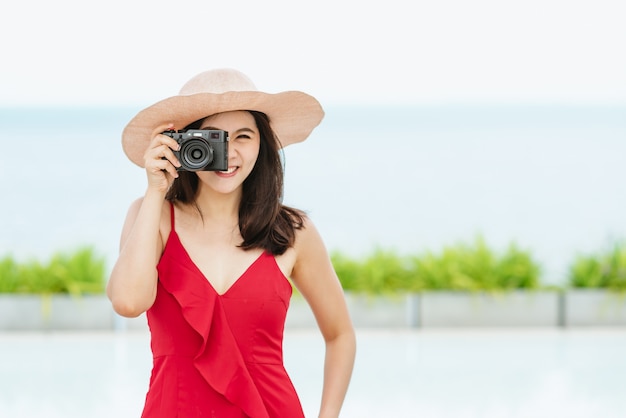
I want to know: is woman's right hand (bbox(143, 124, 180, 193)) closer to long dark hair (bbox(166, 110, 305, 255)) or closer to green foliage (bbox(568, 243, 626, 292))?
long dark hair (bbox(166, 110, 305, 255))

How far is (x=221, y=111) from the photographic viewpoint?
194cm

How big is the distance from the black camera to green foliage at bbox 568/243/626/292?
6265 millimetres

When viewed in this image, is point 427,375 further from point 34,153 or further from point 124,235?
point 34,153

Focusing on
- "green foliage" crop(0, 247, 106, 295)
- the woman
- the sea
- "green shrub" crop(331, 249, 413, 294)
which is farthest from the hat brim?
the sea

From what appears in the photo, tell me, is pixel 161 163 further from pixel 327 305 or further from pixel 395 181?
pixel 395 181

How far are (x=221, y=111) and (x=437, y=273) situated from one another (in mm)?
5731

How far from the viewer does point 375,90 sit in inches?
2224

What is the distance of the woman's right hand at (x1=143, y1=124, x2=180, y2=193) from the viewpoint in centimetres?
179

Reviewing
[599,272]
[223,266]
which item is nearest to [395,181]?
[599,272]

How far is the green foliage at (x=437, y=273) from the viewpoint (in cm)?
746

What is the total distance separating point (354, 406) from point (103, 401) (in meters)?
1.28

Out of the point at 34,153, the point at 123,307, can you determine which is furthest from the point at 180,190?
the point at 34,153

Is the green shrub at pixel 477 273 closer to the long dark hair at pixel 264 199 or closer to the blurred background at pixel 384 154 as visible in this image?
the blurred background at pixel 384 154

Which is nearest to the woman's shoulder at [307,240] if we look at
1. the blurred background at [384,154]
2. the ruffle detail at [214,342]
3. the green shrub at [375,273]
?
the ruffle detail at [214,342]
